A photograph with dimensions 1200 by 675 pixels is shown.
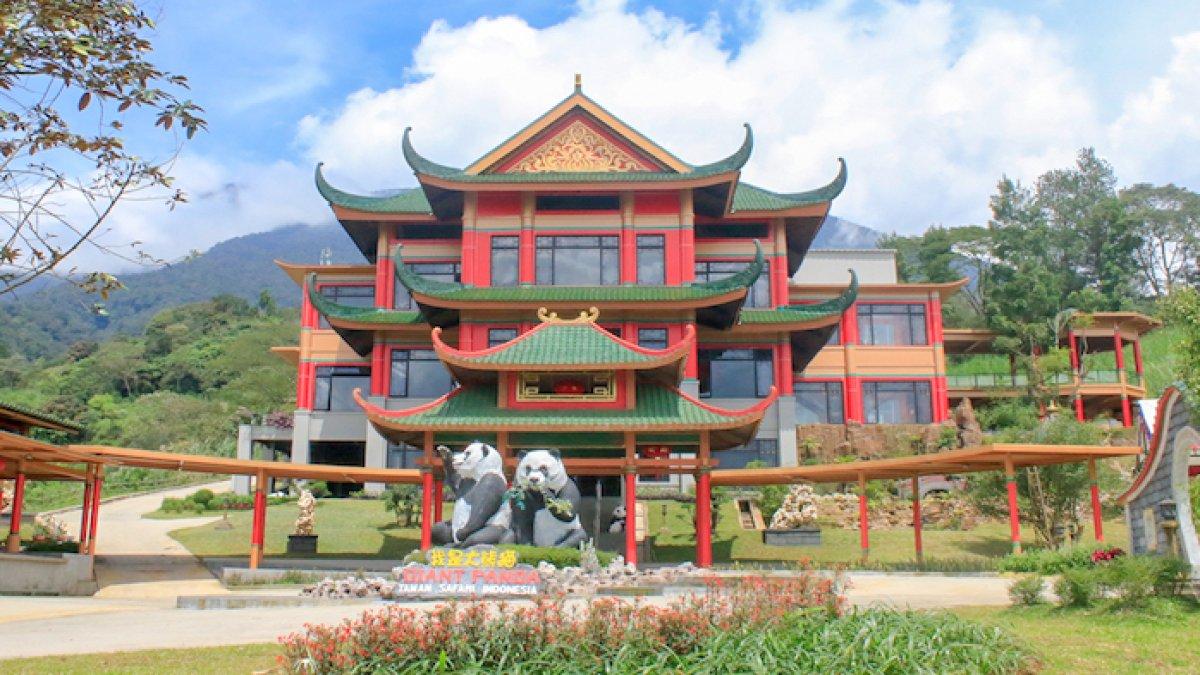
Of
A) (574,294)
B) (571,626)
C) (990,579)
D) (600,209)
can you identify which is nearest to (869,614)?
(571,626)

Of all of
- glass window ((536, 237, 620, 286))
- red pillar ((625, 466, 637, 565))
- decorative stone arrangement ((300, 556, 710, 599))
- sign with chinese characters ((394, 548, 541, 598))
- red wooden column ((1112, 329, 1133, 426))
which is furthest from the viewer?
red wooden column ((1112, 329, 1133, 426))

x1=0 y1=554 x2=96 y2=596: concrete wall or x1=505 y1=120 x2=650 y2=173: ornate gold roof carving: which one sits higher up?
x1=505 y1=120 x2=650 y2=173: ornate gold roof carving

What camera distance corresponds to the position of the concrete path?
64.6 feet

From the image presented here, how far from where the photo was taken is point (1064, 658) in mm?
9328

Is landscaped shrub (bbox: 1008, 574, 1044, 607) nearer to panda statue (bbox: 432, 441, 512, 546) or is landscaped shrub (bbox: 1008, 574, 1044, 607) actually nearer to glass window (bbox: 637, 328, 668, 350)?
panda statue (bbox: 432, 441, 512, 546)

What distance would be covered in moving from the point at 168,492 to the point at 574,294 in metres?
21.0

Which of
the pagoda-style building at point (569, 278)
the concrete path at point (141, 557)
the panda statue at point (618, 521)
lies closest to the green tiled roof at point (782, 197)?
the pagoda-style building at point (569, 278)

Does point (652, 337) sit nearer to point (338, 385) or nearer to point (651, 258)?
point (651, 258)

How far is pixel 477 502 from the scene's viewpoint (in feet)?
61.8

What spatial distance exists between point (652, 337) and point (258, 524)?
15.8 meters

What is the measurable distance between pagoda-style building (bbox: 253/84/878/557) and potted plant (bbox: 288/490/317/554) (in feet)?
11.7

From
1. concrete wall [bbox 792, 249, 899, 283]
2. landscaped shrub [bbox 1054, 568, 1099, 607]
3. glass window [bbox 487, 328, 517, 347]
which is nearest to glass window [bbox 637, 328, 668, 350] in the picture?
glass window [bbox 487, 328, 517, 347]

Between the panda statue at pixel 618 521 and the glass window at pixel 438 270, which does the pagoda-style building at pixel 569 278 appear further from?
the panda statue at pixel 618 521

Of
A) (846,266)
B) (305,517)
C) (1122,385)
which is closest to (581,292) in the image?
(305,517)
